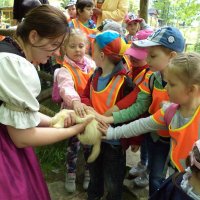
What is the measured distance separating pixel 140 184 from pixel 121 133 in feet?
3.59

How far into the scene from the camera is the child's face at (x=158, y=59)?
2.20 meters

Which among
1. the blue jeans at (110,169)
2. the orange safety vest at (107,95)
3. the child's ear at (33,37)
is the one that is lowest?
the blue jeans at (110,169)

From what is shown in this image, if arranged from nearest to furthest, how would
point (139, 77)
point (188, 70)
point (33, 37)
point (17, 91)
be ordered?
point (17, 91) → point (33, 37) → point (188, 70) → point (139, 77)

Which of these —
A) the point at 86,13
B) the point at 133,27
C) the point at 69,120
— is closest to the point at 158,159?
the point at 69,120

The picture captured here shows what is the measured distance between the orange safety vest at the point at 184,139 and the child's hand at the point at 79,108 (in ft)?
2.14

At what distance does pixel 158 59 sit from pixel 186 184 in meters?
1.08

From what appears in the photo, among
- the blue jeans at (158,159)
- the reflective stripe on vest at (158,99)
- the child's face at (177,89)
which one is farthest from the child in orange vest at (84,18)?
the child's face at (177,89)

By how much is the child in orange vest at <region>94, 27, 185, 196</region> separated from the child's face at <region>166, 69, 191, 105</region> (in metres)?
0.37

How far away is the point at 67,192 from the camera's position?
10.1 ft

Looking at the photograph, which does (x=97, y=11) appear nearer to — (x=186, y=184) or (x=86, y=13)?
(x=86, y=13)

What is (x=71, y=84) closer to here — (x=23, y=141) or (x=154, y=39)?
(x=154, y=39)

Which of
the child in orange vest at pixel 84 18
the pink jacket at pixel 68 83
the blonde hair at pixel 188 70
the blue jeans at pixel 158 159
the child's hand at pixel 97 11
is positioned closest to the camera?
the blonde hair at pixel 188 70

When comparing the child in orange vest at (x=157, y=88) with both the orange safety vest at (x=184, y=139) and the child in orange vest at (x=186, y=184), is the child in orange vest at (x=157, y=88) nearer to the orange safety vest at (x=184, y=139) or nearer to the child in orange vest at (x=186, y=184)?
the orange safety vest at (x=184, y=139)

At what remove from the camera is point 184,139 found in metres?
1.78
